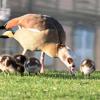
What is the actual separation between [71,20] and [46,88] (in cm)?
388

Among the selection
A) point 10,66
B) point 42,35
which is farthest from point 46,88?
point 42,35

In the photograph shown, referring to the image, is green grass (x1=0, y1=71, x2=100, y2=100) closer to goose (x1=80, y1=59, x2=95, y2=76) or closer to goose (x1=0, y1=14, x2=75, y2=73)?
goose (x1=80, y1=59, x2=95, y2=76)

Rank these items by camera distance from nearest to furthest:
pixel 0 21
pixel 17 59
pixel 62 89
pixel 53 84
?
pixel 62 89 → pixel 53 84 → pixel 17 59 → pixel 0 21

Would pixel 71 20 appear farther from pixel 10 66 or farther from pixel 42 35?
pixel 10 66

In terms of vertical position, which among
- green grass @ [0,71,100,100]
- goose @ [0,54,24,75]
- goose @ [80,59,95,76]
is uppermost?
green grass @ [0,71,100,100]

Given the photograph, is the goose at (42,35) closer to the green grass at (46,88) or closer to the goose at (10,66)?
the goose at (10,66)

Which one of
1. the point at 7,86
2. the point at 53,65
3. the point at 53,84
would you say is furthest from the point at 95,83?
the point at 53,65

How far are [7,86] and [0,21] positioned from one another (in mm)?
3441

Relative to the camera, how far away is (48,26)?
788 cm

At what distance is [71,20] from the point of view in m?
9.70

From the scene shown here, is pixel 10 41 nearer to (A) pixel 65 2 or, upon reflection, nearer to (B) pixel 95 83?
(A) pixel 65 2

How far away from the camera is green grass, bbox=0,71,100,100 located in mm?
5359

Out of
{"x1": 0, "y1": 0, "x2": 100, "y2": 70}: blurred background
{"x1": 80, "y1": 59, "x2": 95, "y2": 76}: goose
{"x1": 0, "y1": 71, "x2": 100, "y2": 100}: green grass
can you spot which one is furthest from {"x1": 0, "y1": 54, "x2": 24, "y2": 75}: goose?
{"x1": 0, "y1": 0, "x2": 100, "y2": 70}: blurred background

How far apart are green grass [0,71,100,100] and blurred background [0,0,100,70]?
2.42 meters
